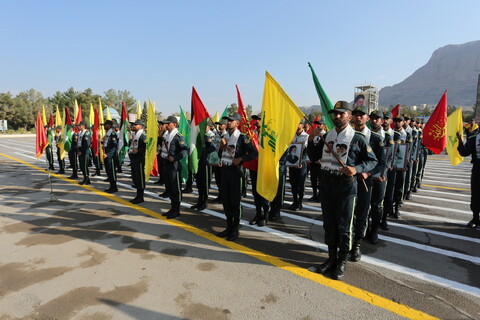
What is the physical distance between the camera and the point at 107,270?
3424 mm

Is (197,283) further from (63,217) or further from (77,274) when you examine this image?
(63,217)

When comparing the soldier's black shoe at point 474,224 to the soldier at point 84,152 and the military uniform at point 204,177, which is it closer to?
the military uniform at point 204,177

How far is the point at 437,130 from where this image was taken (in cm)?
623

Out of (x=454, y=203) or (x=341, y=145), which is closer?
(x=341, y=145)

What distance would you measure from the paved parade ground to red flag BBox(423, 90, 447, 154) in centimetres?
158

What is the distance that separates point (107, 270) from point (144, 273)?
0.50 meters

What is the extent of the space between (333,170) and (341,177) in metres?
0.12

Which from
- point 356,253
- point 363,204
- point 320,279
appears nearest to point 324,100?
point 363,204

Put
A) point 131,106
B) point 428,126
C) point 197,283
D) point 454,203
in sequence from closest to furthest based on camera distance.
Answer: point 197,283 → point 428,126 → point 454,203 → point 131,106

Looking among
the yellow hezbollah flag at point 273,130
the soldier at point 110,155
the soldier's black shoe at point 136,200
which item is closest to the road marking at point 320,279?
the yellow hezbollah flag at point 273,130

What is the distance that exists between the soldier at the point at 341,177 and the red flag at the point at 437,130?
405 cm

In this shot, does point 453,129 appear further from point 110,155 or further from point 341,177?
point 110,155

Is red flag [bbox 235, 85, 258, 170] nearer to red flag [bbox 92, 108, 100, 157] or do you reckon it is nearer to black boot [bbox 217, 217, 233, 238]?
black boot [bbox 217, 217, 233, 238]

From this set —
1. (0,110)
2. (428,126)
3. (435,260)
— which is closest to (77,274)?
(435,260)
